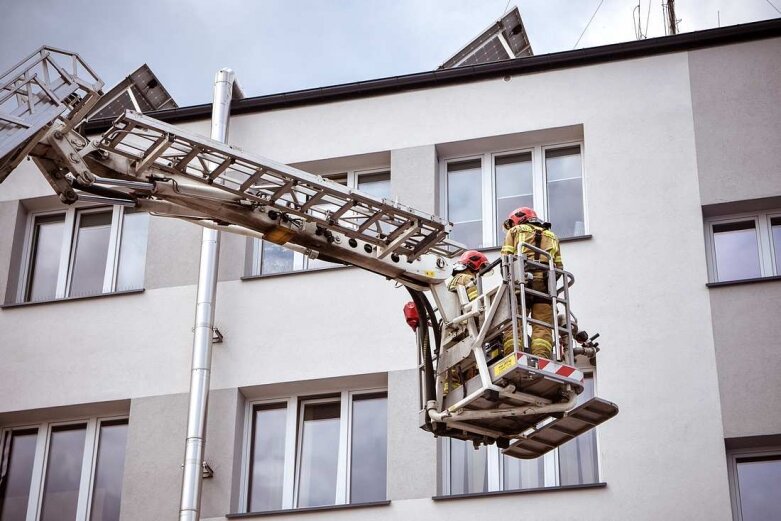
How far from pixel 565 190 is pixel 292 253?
380 cm

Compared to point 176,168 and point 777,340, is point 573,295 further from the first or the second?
point 176,168

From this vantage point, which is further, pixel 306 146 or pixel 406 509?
pixel 306 146

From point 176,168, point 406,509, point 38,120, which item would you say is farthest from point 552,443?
point 38,120

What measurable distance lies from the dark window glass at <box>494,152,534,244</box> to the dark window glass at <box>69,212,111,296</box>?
5595mm

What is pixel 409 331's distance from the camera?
17.8 m

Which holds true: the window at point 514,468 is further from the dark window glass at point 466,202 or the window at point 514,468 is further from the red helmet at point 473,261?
the red helmet at point 473,261

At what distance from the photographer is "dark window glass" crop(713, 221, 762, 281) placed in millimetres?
17469

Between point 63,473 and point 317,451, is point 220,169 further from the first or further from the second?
point 63,473

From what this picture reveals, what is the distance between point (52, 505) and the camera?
60.5 feet

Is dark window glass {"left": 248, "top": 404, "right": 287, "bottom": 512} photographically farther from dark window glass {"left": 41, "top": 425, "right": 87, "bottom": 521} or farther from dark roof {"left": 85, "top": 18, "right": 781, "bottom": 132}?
dark roof {"left": 85, "top": 18, "right": 781, "bottom": 132}

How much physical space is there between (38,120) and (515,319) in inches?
181

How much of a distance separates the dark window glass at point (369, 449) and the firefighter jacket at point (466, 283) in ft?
13.0

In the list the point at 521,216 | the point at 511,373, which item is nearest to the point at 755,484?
the point at 521,216

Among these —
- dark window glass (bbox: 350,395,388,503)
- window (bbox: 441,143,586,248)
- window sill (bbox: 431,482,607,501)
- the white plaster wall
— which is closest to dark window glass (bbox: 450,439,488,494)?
window sill (bbox: 431,482,607,501)
